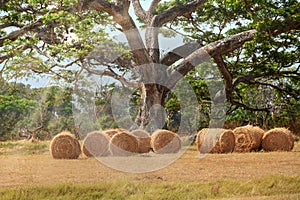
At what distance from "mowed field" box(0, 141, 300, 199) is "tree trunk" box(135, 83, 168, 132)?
3.66 meters

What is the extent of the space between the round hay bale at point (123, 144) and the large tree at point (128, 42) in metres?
1.10

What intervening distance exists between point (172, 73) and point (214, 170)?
6.03 m

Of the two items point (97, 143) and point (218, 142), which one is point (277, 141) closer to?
point (218, 142)

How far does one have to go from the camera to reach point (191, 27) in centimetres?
1644

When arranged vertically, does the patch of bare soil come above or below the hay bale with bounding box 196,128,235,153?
below

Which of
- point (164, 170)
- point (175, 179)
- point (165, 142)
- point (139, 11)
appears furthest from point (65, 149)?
point (139, 11)

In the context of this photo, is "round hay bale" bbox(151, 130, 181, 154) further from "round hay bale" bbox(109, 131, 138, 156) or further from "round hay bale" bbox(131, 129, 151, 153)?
"round hay bale" bbox(109, 131, 138, 156)

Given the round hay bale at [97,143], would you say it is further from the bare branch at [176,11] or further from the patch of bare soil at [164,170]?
the bare branch at [176,11]

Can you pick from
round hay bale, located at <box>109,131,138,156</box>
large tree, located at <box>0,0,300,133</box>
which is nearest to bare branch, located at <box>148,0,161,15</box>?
large tree, located at <box>0,0,300,133</box>

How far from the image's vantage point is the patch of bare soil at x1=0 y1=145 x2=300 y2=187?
587 cm

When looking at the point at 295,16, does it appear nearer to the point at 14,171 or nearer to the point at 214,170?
the point at 214,170

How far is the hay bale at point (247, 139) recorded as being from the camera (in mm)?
10227

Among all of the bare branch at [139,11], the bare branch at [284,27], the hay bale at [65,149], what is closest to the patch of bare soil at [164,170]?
the hay bale at [65,149]

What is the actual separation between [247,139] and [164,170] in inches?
152
